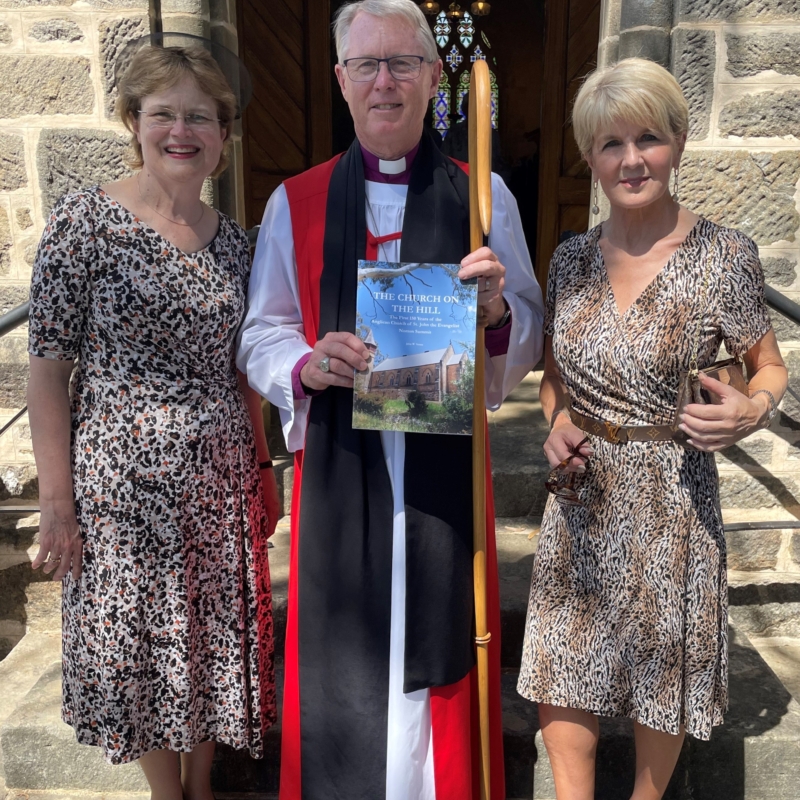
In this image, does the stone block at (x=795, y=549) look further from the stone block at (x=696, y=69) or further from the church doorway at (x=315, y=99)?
the church doorway at (x=315, y=99)

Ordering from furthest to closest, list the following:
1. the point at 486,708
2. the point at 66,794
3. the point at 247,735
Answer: the point at 66,794 → the point at 247,735 → the point at 486,708

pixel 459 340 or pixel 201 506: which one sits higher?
pixel 459 340

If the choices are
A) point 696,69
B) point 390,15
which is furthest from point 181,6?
point 696,69

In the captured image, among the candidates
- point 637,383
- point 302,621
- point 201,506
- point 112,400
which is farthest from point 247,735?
point 637,383

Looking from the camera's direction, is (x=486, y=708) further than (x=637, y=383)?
Yes

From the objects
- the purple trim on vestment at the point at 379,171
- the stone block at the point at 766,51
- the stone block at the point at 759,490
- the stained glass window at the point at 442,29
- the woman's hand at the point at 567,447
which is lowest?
the stone block at the point at 759,490

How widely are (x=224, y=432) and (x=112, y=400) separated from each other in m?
0.29

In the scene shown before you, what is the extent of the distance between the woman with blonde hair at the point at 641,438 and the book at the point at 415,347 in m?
0.39

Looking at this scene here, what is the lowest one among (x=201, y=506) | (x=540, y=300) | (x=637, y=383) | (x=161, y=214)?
(x=201, y=506)

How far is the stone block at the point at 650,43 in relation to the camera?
129 inches

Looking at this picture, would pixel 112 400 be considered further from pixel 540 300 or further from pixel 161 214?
pixel 540 300

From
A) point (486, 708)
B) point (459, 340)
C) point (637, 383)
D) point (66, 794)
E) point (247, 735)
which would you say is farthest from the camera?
point (66, 794)

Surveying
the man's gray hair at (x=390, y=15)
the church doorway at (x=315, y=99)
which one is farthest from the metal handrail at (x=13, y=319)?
the church doorway at (x=315, y=99)

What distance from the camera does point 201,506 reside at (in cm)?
218
